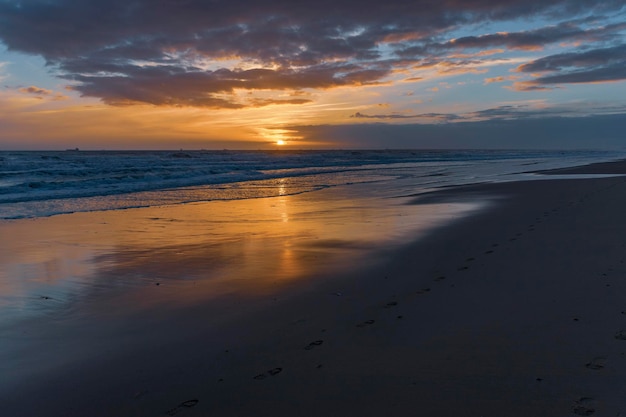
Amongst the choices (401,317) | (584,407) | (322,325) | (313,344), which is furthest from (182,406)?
(584,407)

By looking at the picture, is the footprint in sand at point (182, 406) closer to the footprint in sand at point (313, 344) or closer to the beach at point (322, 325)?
the beach at point (322, 325)

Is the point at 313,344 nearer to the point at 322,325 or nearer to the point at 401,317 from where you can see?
the point at 322,325

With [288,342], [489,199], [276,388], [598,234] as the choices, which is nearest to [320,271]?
[288,342]

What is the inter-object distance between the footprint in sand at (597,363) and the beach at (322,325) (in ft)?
0.08

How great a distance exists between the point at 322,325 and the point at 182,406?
1.98 metres

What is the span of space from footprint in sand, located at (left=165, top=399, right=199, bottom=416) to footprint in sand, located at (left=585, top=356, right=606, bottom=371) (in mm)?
3118

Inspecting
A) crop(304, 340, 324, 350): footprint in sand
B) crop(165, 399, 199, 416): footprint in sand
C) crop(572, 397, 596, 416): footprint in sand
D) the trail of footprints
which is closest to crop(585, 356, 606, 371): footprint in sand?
the trail of footprints

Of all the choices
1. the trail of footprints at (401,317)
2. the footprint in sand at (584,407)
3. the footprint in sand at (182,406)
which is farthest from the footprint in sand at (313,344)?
the footprint in sand at (584,407)

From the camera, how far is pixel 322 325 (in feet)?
17.7

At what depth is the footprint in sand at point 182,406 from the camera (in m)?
3.66

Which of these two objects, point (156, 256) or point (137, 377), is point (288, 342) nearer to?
point (137, 377)

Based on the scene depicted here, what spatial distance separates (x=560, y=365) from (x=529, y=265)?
378 cm

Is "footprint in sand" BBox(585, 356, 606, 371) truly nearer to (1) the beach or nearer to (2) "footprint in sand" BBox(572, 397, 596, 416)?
(1) the beach

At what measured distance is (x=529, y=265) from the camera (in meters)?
7.66
